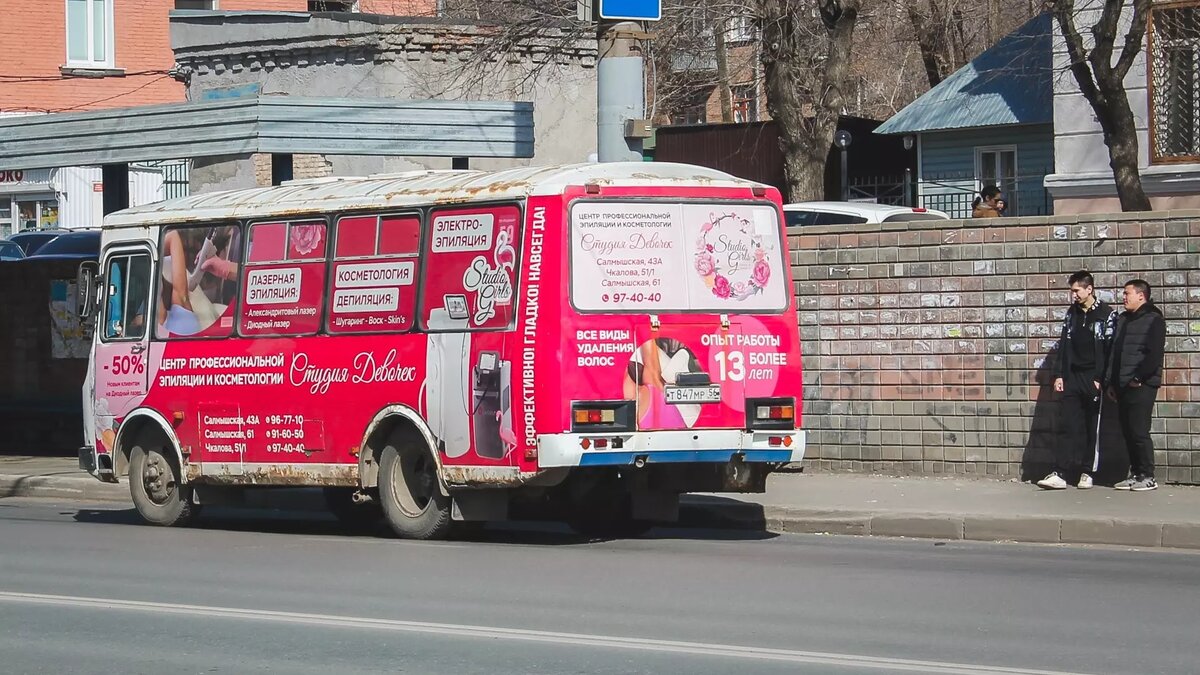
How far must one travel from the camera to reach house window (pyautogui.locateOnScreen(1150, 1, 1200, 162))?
21797mm

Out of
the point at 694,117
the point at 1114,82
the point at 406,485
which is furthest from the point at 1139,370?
the point at 694,117

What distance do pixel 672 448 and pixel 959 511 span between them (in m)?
2.60

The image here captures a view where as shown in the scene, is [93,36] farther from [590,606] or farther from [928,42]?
[590,606]

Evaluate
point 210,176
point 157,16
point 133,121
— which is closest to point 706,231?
point 133,121

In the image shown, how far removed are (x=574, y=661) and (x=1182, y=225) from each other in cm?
900

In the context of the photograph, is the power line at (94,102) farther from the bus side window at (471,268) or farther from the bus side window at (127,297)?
the bus side window at (471,268)

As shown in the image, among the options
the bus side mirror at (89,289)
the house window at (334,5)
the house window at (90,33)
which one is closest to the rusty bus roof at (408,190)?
the bus side mirror at (89,289)

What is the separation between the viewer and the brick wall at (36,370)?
2191 centimetres

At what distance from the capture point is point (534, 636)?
8.43 meters

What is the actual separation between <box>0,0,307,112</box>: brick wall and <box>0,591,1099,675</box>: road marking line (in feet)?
107

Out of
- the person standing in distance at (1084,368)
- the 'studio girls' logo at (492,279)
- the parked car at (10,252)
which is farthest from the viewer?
the parked car at (10,252)

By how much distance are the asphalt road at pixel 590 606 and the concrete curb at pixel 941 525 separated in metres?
0.32

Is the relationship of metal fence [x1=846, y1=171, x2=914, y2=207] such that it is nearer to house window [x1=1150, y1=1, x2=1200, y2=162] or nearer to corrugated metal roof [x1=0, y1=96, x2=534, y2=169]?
house window [x1=1150, y1=1, x2=1200, y2=162]

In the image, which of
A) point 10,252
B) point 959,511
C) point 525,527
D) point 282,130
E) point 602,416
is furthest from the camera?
point 10,252
